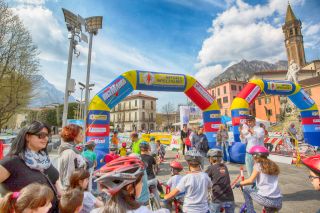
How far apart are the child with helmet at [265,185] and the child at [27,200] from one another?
3.05m

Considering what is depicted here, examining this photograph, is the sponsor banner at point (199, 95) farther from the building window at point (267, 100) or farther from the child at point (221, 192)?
the building window at point (267, 100)

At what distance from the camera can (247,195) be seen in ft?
11.8

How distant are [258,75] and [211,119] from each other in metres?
57.6

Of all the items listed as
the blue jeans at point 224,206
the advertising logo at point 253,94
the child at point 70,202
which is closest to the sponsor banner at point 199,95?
the advertising logo at point 253,94

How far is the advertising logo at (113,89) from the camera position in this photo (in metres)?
9.06

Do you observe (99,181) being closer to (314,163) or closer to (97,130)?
(314,163)

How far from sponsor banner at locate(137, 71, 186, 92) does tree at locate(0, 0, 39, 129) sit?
39.2 ft

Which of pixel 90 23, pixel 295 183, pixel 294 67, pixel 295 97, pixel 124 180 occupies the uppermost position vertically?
pixel 294 67

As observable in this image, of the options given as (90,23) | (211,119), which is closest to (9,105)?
(90,23)

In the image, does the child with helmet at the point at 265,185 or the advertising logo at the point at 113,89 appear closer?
the child with helmet at the point at 265,185

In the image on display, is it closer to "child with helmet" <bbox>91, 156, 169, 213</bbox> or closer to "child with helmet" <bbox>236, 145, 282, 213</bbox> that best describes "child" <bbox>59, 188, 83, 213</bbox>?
"child with helmet" <bbox>91, 156, 169, 213</bbox>

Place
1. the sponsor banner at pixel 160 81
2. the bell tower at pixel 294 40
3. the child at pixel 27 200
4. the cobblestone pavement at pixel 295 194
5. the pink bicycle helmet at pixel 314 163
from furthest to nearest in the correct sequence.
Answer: the bell tower at pixel 294 40 → the sponsor banner at pixel 160 81 → the cobblestone pavement at pixel 295 194 → the pink bicycle helmet at pixel 314 163 → the child at pixel 27 200

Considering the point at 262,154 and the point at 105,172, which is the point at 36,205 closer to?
the point at 105,172

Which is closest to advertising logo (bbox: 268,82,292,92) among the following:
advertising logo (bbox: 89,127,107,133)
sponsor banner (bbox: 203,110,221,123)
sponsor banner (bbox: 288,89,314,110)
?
sponsor banner (bbox: 288,89,314,110)
